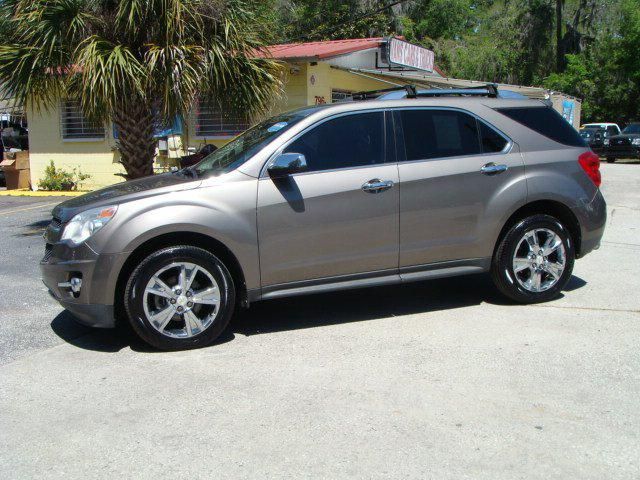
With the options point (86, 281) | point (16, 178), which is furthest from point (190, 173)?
point (16, 178)

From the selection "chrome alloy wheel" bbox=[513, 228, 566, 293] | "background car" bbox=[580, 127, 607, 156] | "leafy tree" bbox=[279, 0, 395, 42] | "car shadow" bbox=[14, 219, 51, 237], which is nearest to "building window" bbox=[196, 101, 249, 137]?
"car shadow" bbox=[14, 219, 51, 237]

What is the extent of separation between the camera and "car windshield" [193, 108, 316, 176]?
5.35 m

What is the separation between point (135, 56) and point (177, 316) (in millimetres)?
5718

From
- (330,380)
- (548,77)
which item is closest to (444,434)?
Result: (330,380)

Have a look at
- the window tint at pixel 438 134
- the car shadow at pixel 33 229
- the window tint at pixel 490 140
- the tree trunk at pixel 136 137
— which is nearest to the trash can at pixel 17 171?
the car shadow at pixel 33 229

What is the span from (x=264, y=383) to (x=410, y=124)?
2568 mm

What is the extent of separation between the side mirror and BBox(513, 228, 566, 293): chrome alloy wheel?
217 cm

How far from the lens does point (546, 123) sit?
6102mm

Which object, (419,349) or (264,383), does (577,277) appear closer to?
(419,349)

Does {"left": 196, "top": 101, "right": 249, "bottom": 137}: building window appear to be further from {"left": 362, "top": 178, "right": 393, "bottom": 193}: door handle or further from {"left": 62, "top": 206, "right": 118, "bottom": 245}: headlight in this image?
{"left": 62, "top": 206, "right": 118, "bottom": 245}: headlight

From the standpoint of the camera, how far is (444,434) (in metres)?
3.64

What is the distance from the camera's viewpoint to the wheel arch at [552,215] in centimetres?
591

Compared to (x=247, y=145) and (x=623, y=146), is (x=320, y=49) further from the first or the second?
(x=623, y=146)

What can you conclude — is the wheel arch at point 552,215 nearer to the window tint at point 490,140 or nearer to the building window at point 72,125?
the window tint at point 490,140
